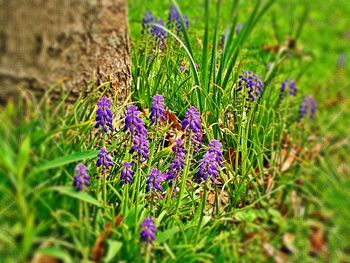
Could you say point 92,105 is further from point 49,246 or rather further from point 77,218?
point 49,246

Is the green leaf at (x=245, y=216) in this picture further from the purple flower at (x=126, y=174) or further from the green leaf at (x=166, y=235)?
the purple flower at (x=126, y=174)

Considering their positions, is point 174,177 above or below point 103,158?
below

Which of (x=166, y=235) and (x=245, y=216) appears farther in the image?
(x=245, y=216)

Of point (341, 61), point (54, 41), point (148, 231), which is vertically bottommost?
point (341, 61)

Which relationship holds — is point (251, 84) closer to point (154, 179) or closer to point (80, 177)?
point (154, 179)

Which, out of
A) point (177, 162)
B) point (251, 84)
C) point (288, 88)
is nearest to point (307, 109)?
point (288, 88)

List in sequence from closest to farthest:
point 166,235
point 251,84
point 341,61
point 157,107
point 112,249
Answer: point 112,249, point 166,235, point 157,107, point 251,84, point 341,61

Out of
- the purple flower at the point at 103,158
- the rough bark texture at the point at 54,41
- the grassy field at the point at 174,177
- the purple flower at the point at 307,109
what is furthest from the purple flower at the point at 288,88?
the purple flower at the point at 103,158

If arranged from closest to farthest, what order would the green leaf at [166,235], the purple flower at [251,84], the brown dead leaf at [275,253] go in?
the green leaf at [166,235]
the brown dead leaf at [275,253]
the purple flower at [251,84]
